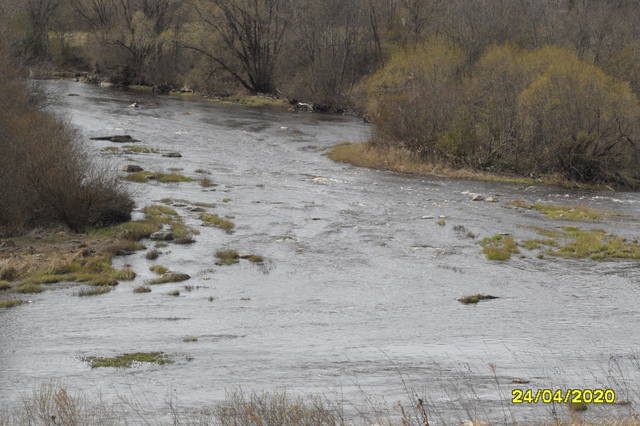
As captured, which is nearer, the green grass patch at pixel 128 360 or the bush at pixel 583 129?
the green grass patch at pixel 128 360

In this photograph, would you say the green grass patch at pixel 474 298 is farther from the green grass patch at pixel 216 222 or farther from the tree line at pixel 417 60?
the tree line at pixel 417 60

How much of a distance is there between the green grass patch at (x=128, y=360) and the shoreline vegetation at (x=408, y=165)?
29839 millimetres

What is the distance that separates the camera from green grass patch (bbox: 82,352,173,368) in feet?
51.1

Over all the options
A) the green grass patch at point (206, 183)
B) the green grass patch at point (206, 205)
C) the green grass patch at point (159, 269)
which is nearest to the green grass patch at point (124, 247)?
the green grass patch at point (159, 269)

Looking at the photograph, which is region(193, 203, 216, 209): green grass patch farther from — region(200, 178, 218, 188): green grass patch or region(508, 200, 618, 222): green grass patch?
region(508, 200, 618, 222): green grass patch

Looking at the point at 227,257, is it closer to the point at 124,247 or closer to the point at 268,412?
the point at 124,247

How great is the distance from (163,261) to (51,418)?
1367cm

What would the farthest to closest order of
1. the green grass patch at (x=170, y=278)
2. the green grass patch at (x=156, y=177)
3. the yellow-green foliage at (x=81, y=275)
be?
the green grass patch at (x=156, y=177) < the green grass patch at (x=170, y=278) < the yellow-green foliage at (x=81, y=275)

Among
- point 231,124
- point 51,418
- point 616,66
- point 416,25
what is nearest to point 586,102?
point 616,66

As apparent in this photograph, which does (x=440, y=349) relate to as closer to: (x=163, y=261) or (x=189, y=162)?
(x=163, y=261)

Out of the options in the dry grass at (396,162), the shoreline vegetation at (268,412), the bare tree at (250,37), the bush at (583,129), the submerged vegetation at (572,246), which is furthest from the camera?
the bare tree at (250,37)

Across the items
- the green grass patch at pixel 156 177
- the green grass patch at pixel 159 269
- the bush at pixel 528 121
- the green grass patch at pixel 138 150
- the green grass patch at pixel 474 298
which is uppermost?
the bush at pixel 528 121

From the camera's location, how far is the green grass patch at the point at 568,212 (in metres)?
32.0
